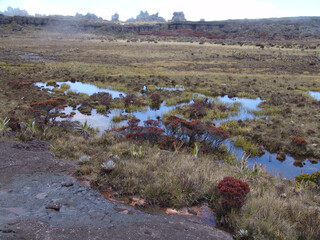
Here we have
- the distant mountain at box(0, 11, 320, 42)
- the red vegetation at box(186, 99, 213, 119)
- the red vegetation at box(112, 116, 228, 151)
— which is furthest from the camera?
the distant mountain at box(0, 11, 320, 42)

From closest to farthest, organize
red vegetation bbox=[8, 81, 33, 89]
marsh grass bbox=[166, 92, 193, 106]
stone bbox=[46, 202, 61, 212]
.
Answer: stone bbox=[46, 202, 61, 212], marsh grass bbox=[166, 92, 193, 106], red vegetation bbox=[8, 81, 33, 89]

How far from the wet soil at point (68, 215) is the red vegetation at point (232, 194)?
62 cm

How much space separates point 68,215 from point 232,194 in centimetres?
336

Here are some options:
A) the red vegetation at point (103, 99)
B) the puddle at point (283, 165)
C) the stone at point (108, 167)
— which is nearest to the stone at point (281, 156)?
the puddle at point (283, 165)

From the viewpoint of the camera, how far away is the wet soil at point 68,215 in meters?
4.19

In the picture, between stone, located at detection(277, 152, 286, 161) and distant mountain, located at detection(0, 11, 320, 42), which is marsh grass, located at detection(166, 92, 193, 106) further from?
distant mountain, located at detection(0, 11, 320, 42)

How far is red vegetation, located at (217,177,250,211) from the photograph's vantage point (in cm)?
502

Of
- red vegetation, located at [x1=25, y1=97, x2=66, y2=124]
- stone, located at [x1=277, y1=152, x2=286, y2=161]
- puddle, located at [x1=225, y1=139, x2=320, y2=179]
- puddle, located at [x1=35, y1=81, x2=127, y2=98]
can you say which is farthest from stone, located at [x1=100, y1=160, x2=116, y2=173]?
puddle, located at [x1=35, y1=81, x2=127, y2=98]

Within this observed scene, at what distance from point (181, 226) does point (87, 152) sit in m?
4.89

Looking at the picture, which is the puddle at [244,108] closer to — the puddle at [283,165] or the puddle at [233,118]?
the puddle at [233,118]

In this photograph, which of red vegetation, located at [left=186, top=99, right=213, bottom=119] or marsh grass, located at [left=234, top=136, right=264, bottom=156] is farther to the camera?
red vegetation, located at [left=186, top=99, right=213, bottom=119]

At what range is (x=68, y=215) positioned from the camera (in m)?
4.72

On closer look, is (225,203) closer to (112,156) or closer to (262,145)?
(112,156)

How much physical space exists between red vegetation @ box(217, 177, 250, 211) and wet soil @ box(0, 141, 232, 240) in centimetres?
62
